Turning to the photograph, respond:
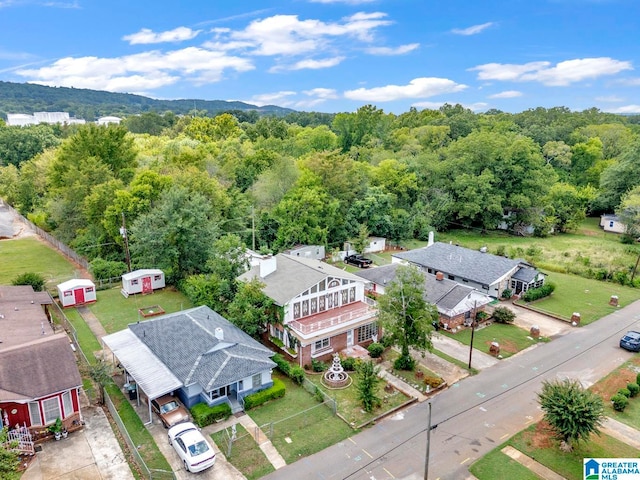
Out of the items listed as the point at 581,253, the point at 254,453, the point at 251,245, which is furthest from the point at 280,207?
the point at 581,253

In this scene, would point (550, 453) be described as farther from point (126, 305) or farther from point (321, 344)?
point (126, 305)

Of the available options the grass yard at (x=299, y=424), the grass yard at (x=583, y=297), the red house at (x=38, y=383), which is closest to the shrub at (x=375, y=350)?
the grass yard at (x=299, y=424)

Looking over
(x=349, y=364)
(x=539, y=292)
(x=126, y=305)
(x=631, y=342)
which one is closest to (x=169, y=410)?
(x=349, y=364)

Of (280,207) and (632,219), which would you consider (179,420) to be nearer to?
(280,207)

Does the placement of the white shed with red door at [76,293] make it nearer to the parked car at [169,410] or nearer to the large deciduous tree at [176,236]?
the large deciduous tree at [176,236]

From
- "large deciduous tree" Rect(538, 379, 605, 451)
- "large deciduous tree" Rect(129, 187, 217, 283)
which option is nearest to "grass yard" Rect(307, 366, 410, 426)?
"large deciduous tree" Rect(538, 379, 605, 451)

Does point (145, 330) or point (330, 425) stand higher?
point (145, 330)
